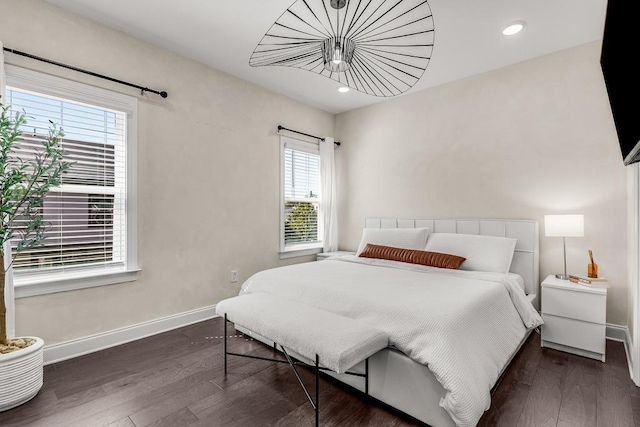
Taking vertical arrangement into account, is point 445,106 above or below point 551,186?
above

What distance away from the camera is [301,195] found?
4.50 m

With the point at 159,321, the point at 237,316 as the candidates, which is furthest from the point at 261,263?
the point at 237,316

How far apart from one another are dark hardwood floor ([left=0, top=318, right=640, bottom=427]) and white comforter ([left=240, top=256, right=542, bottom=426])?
10.9 inches

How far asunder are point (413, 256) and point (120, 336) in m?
2.79

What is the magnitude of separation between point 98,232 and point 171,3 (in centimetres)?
192

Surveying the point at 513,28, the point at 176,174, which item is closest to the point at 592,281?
the point at 513,28

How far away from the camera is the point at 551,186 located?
10.1ft

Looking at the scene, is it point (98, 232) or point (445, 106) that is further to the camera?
point (445, 106)

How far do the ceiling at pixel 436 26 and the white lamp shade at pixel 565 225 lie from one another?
1.59 m

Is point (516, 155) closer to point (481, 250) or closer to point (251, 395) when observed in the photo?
point (481, 250)

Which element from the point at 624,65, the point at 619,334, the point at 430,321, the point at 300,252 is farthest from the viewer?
the point at 300,252

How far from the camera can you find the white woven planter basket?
178 cm

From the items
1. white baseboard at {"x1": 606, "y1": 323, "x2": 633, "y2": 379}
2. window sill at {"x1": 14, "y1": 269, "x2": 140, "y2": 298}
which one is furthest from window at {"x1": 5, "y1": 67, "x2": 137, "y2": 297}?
white baseboard at {"x1": 606, "y1": 323, "x2": 633, "y2": 379}

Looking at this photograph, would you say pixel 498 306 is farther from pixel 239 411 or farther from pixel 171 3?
pixel 171 3
